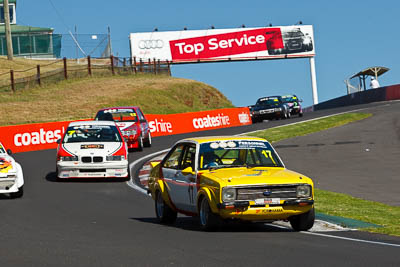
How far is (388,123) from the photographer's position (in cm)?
3950

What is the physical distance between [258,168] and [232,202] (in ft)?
3.52

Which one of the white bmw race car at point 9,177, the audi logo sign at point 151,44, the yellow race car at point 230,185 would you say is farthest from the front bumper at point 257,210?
the audi logo sign at point 151,44

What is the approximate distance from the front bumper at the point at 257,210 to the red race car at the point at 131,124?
736 inches

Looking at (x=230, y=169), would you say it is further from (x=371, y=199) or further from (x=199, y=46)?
(x=199, y=46)

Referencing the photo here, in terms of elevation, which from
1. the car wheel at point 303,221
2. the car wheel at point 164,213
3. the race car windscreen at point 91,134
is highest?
the race car windscreen at point 91,134

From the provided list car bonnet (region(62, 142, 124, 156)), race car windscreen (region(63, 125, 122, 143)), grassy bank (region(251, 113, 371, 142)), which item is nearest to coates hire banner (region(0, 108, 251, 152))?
grassy bank (region(251, 113, 371, 142))

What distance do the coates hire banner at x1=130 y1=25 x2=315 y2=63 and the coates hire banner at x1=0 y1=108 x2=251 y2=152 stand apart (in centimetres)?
4107

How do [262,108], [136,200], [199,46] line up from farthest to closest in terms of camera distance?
[199,46], [262,108], [136,200]

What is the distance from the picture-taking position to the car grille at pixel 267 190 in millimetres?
11102

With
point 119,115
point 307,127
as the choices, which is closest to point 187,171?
point 119,115

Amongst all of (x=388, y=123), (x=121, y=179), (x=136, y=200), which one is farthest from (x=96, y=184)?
(x=388, y=123)

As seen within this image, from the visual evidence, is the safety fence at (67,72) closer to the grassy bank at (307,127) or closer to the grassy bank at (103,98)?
the grassy bank at (103,98)

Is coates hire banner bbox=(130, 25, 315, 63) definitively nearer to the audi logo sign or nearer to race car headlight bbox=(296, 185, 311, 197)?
the audi logo sign

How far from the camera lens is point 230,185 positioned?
36.2ft
